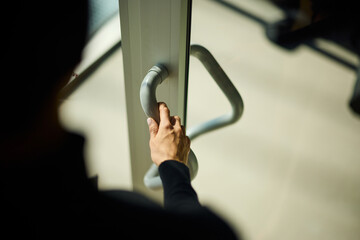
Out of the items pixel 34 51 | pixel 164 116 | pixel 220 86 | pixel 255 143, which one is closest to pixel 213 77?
pixel 220 86

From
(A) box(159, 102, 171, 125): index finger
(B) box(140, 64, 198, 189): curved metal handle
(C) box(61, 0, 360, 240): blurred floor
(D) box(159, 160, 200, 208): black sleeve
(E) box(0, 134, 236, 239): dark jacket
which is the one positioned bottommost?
(C) box(61, 0, 360, 240): blurred floor

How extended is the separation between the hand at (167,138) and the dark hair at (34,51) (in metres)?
0.21

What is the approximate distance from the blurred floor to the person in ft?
1.03

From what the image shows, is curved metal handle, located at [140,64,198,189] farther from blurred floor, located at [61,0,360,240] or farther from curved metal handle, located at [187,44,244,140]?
blurred floor, located at [61,0,360,240]

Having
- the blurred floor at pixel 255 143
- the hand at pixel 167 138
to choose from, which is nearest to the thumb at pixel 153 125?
the hand at pixel 167 138

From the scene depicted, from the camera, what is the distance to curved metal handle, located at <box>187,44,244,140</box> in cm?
51

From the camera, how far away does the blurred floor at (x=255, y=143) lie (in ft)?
3.24

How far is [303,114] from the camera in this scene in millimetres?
1504

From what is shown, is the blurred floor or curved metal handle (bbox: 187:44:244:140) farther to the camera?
the blurred floor

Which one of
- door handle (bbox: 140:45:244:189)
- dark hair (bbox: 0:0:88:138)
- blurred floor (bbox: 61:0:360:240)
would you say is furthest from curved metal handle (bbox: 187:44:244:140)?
blurred floor (bbox: 61:0:360:240)

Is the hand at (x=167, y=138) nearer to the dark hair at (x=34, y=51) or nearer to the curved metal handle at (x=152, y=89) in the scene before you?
the curved metal handle at (x=152, y=89)

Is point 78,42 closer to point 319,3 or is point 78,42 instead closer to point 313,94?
point 313,94

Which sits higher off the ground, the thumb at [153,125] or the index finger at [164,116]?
the index finger at [164,116]

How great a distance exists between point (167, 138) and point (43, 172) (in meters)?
0.31
